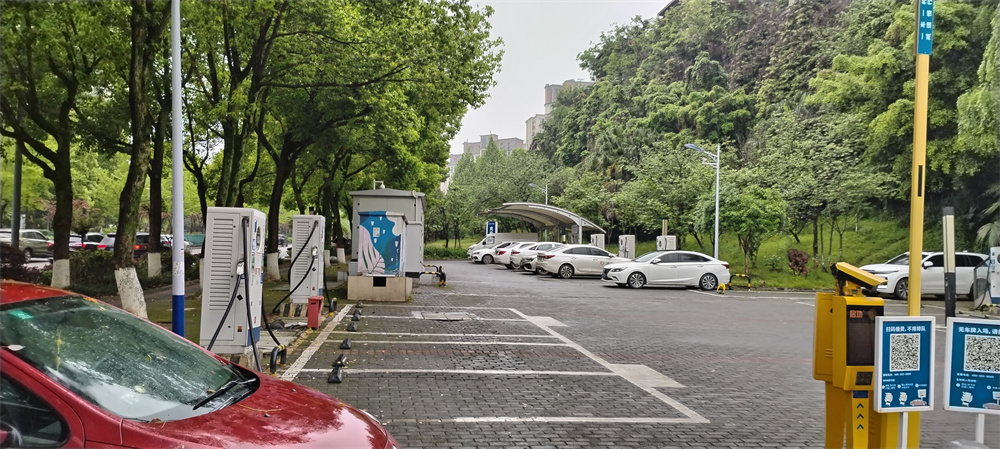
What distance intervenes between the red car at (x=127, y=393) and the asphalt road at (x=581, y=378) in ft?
7.05

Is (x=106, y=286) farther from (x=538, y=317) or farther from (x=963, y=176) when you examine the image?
(x=963, y=176)

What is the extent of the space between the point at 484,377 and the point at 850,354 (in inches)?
169

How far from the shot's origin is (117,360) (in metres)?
3.01

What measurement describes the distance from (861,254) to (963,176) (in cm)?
791

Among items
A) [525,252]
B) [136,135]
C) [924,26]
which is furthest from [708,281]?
[924,26]

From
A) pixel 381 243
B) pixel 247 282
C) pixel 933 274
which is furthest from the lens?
pixel 933 274

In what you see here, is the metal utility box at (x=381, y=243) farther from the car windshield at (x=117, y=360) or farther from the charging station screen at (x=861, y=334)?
the charging station screen at (x=861, y=334)

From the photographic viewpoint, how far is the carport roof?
3325cm

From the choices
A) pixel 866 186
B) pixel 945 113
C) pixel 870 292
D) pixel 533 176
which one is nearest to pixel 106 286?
pixel 870 292

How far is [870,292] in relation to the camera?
16.0ft

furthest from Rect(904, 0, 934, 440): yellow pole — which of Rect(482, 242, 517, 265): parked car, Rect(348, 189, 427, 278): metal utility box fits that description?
Rect(482, 242, 517, 265): parked car

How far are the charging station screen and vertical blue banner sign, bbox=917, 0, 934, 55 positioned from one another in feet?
6.20

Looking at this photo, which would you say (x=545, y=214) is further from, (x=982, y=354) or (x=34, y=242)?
(x=982, y=354)

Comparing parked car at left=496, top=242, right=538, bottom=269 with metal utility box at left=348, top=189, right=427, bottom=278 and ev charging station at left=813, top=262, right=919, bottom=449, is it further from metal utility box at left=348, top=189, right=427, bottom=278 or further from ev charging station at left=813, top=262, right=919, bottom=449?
ev charging station at left=813, top=262, right=919, bottom=449
